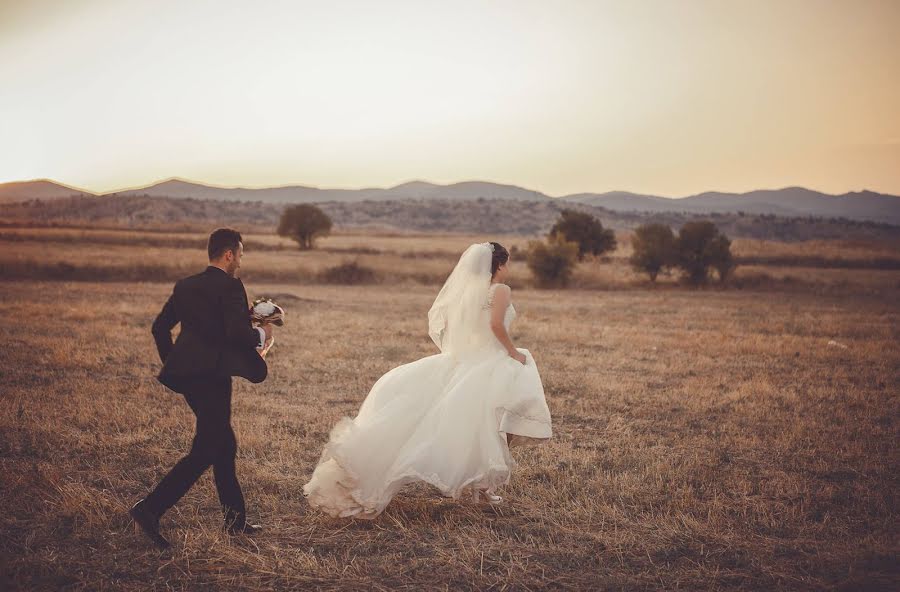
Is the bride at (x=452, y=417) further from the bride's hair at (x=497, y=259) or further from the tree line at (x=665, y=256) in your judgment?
the tree line at (x=665, y=256)

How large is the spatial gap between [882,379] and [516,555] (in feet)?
35.5

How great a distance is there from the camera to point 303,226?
58062 millimetres

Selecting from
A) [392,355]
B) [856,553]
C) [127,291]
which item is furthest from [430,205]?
[856,553]

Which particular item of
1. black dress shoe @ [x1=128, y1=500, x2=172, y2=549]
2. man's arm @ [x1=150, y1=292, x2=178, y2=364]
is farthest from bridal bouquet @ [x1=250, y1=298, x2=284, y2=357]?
black dress shoe @ [x1=128, y1=500, x2=172, y2=549]

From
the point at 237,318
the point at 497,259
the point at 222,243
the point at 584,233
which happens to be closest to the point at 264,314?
the point at 237,318

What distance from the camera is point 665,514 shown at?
6.27 m

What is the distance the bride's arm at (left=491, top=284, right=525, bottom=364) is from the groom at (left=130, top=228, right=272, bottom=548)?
2086mm

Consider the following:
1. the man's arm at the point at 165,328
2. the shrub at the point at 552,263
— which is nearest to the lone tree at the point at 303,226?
the shrub at the point at 552,263

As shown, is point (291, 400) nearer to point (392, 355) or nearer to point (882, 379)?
point (392, 355)

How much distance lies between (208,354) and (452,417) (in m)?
2.16

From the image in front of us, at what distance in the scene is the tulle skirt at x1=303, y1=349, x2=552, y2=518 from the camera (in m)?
5.47

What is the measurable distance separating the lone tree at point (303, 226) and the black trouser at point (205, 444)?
53.7m

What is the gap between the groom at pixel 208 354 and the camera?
4.92m

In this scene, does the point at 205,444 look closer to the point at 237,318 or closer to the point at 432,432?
the point at 237,318
